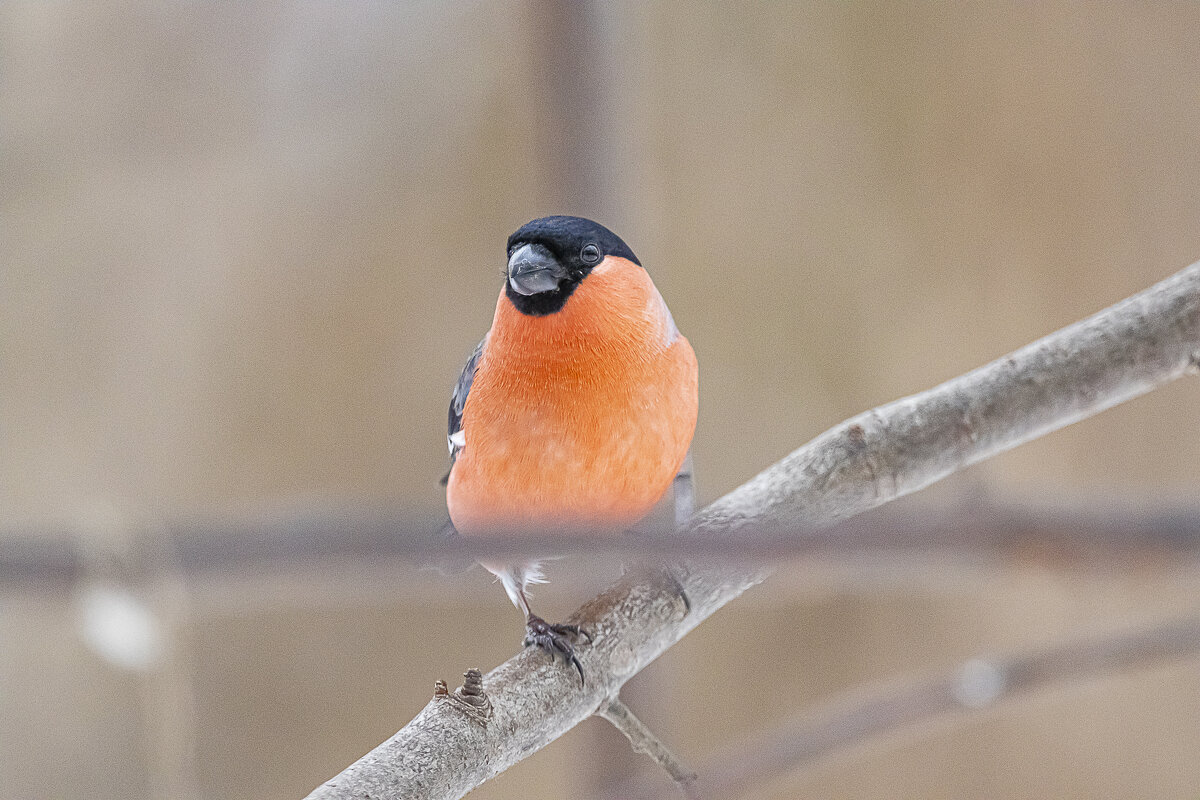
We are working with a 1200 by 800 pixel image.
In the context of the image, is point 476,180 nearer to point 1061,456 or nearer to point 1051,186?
point 1051,186

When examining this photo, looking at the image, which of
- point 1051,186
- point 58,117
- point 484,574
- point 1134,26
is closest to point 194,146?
point 58,117

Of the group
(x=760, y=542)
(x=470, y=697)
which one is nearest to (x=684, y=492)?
(x=470, y=697)

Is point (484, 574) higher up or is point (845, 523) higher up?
point (484, 574)

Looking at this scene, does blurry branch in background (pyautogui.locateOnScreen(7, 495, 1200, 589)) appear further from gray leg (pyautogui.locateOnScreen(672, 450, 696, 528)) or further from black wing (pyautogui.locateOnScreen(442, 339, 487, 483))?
gray leg (pyautogui.locateOnScreen(672, 450, 696, 528))

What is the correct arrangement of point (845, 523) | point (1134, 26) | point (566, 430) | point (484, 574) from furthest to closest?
point (1134, 26) < point (484, 574) < point (566, 430) < point (845, 523)

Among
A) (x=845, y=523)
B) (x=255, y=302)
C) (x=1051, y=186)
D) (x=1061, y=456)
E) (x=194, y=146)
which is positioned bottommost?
(x=845, y=523)

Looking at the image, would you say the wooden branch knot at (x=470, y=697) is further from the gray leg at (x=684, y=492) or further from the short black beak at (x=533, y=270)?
the gray leg at (x=684, y=492)

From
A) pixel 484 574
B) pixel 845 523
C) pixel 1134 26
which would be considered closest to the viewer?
pixel 845 523

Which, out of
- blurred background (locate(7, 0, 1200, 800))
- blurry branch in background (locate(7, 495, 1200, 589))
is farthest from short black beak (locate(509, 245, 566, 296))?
blurred background (locate(7, 0, 1200, 800))
